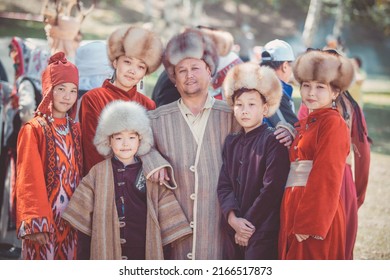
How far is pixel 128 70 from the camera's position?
272 centimetres

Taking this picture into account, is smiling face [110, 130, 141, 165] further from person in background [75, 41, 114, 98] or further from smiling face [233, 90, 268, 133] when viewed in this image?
person in background [75, 41, 114, 98]

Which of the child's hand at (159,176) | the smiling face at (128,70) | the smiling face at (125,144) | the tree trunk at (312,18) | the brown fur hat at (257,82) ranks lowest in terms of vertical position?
the child's hand at (159,176)

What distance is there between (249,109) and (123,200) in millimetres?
749

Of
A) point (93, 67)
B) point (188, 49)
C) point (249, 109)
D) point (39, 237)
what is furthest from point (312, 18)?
point (39, 237)

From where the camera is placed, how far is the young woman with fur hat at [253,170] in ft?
8.02

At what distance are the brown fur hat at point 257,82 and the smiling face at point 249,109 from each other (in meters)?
0.03

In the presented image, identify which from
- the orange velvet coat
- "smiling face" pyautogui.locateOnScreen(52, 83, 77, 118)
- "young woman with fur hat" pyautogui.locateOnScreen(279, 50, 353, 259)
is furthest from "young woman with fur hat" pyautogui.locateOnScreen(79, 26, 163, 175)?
the orange velvet coat

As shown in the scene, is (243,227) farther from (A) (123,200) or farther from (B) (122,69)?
(B) (122,69)

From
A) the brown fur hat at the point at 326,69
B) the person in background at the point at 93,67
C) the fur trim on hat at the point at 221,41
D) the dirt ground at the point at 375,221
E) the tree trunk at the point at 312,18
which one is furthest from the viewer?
the tree trunk at the point at 312,18

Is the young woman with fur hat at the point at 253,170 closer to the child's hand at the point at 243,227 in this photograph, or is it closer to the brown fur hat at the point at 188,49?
the child's hand at the point at 243,227

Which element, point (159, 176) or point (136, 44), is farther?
point (136, 44)

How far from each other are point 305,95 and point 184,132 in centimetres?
62

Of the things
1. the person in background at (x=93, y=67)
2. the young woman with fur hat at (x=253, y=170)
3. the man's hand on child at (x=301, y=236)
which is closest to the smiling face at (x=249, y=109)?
the young woman with fur hat at (x=253, y=170)
